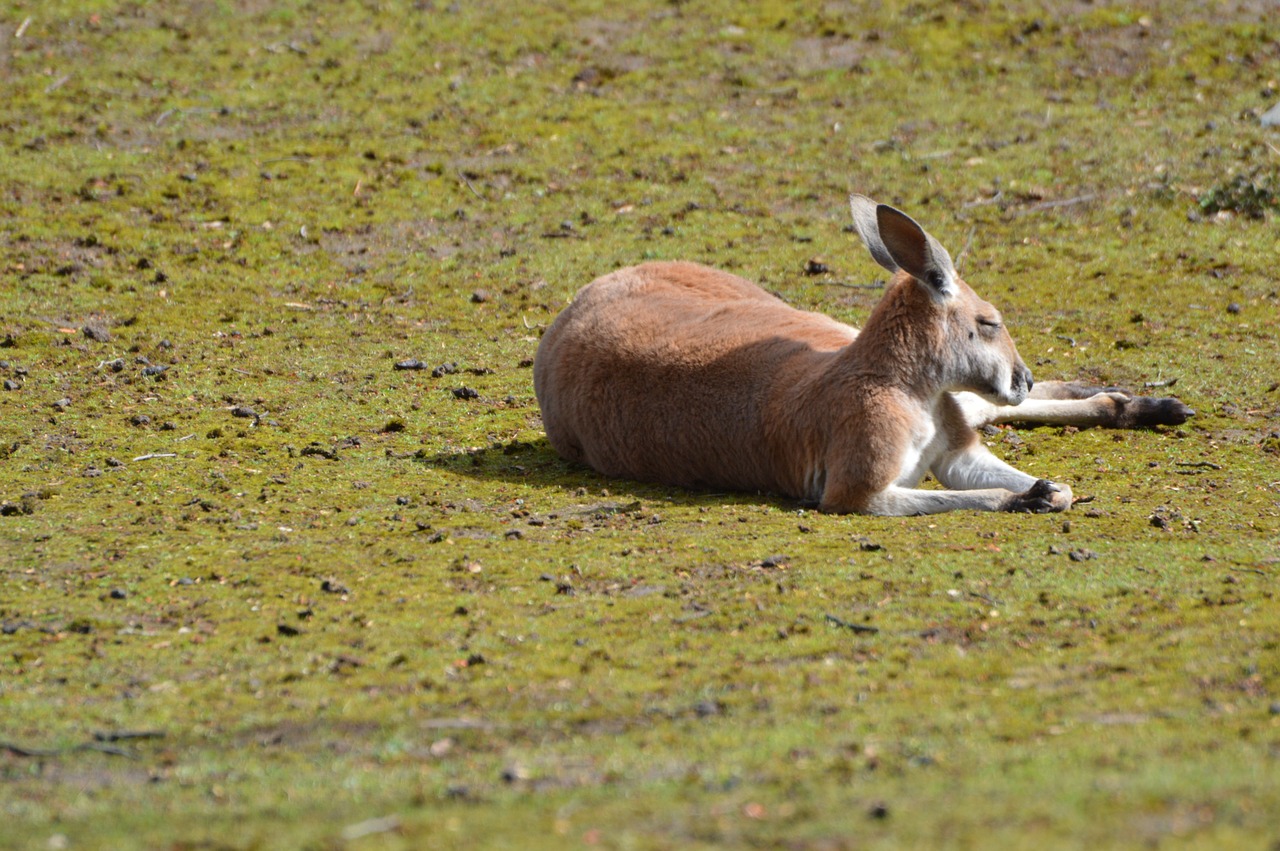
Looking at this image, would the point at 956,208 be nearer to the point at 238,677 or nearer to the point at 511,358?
the point at 511,358

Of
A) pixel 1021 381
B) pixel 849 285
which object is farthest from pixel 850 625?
pixel 849 285

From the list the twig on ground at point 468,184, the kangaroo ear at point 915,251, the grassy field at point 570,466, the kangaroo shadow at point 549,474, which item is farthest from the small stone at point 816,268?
the kangaroo ear at point 915,251

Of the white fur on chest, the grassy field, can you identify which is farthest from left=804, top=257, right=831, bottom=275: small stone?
the white fur on chest

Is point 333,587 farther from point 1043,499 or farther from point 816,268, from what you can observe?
→ point 816,268

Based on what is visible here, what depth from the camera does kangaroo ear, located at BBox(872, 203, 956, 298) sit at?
605cm

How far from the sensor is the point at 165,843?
290cm

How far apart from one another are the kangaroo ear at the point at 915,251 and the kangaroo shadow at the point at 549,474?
3.66 ft

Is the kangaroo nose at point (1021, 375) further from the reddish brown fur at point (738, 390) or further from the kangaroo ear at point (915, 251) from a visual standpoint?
the kangaroo ear at point (915, 251)

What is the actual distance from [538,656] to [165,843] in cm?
149

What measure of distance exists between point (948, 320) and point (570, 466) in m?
1.93

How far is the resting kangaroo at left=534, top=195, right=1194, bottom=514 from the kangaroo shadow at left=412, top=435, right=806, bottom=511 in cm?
6

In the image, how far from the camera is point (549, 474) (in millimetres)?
6742

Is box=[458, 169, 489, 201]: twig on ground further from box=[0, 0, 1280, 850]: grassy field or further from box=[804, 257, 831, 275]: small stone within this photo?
box=[804, 257, 831, 275]: small stone

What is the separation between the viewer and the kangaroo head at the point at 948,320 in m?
6.10
